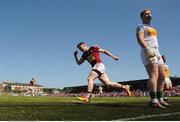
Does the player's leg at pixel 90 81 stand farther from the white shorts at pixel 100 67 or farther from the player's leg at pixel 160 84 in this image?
the player's leg at pixel 160 84

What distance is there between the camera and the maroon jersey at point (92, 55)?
1097 cm

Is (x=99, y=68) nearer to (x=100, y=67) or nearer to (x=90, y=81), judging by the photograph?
(x=100, y=67)

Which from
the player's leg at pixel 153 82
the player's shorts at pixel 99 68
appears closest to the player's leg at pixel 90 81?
the player's shorts at pixel 99 68

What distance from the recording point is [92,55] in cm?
1099

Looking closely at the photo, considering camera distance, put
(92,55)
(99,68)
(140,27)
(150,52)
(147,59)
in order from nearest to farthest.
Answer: (150,52) → (147,59) → (140,27) → (99,68) → (92,55)

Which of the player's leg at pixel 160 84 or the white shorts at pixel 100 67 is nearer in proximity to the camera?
the player's leg at pixel 160 84

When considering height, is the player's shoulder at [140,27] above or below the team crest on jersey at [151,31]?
above

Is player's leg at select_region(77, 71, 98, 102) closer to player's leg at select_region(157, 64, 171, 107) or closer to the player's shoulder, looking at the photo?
player's leg at select_region(157, 64, 171, 107)

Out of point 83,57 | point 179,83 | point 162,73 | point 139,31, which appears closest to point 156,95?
point 162,73

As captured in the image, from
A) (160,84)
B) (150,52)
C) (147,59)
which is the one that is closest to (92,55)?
(160,84)

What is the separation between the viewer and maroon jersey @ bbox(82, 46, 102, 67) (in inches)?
432

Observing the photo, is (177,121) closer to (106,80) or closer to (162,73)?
(162,73)

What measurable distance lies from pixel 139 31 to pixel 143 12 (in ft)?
1.51

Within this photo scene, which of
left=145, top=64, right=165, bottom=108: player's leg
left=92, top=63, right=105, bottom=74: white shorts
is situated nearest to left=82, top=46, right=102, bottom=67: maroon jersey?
left=92, top=63, right=105, bottom=74: white shorts
